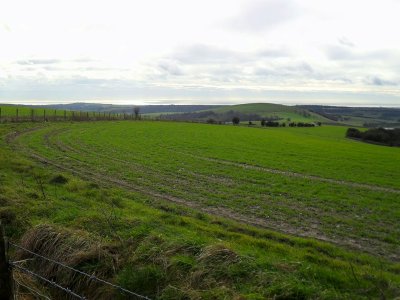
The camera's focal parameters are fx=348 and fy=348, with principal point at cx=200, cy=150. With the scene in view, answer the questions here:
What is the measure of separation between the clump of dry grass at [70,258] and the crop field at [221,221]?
0.57 ft

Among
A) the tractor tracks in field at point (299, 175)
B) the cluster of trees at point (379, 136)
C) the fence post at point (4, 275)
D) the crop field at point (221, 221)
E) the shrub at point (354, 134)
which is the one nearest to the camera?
the fence post at point (4, 275)

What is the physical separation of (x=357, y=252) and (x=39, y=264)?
8687 mm

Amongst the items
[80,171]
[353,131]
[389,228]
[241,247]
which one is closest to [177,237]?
[241,247]

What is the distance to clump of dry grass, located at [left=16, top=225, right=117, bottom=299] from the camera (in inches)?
263

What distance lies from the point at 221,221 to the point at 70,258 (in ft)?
19.8

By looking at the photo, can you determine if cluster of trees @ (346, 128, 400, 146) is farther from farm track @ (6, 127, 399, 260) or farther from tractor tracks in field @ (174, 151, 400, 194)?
farm track @ (6, 127, 399, 260)

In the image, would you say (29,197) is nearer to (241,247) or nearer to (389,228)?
(241,247)

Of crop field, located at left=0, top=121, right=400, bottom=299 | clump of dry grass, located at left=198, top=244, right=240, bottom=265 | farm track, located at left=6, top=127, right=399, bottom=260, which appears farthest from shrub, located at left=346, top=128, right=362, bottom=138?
clump of dry grass, located at left=198, top=244, right=240, bottom=265

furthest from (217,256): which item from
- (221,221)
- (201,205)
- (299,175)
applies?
(299,175)

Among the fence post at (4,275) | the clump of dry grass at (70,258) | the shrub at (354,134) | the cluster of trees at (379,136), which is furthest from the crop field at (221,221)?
the shrub at (354,134)

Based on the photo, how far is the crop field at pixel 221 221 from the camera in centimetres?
668

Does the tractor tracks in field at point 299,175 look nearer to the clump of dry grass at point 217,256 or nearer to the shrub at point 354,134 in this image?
the clump of dry grass at point 217,256

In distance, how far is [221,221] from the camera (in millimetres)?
12180

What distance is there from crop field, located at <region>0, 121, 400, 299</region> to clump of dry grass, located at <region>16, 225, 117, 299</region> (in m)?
0.17
